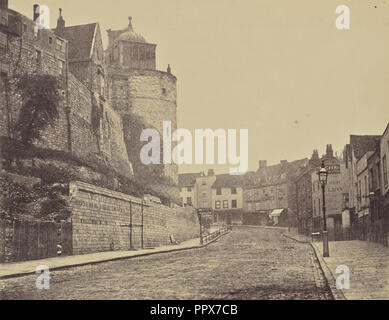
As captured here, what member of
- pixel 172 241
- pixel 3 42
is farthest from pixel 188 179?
pixel 3 42

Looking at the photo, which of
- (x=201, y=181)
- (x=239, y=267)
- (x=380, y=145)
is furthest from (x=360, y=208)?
(x=201, y=181)

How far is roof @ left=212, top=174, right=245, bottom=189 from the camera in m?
85.5

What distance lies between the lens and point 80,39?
39031mm

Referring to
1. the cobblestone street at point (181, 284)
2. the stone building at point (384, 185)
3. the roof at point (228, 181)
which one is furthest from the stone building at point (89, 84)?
the roof at point (228, 181)

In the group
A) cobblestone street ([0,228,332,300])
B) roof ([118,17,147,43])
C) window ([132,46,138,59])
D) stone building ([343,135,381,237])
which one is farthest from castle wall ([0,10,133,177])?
stone building ([343,135,381,237])

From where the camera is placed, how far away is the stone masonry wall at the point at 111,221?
21000mm

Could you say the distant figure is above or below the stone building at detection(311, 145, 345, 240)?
below

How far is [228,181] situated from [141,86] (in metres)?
38.7

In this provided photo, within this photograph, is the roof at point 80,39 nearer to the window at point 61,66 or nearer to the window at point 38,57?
the window at point 61,66

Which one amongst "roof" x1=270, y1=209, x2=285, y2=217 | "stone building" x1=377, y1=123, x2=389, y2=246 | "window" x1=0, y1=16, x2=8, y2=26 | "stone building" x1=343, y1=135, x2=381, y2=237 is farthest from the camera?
"roof" x1=270, y1=209, x2=285, y2=217

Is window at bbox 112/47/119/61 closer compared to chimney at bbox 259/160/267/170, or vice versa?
window at bbox 112/47/119/61

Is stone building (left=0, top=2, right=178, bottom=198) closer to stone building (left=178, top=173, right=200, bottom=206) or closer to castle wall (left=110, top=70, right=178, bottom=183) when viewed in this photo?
castle wall (left=110, top=70, right=178, bottom=183)

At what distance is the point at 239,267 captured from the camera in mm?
14312

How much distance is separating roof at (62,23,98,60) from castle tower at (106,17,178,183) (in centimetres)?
1007
